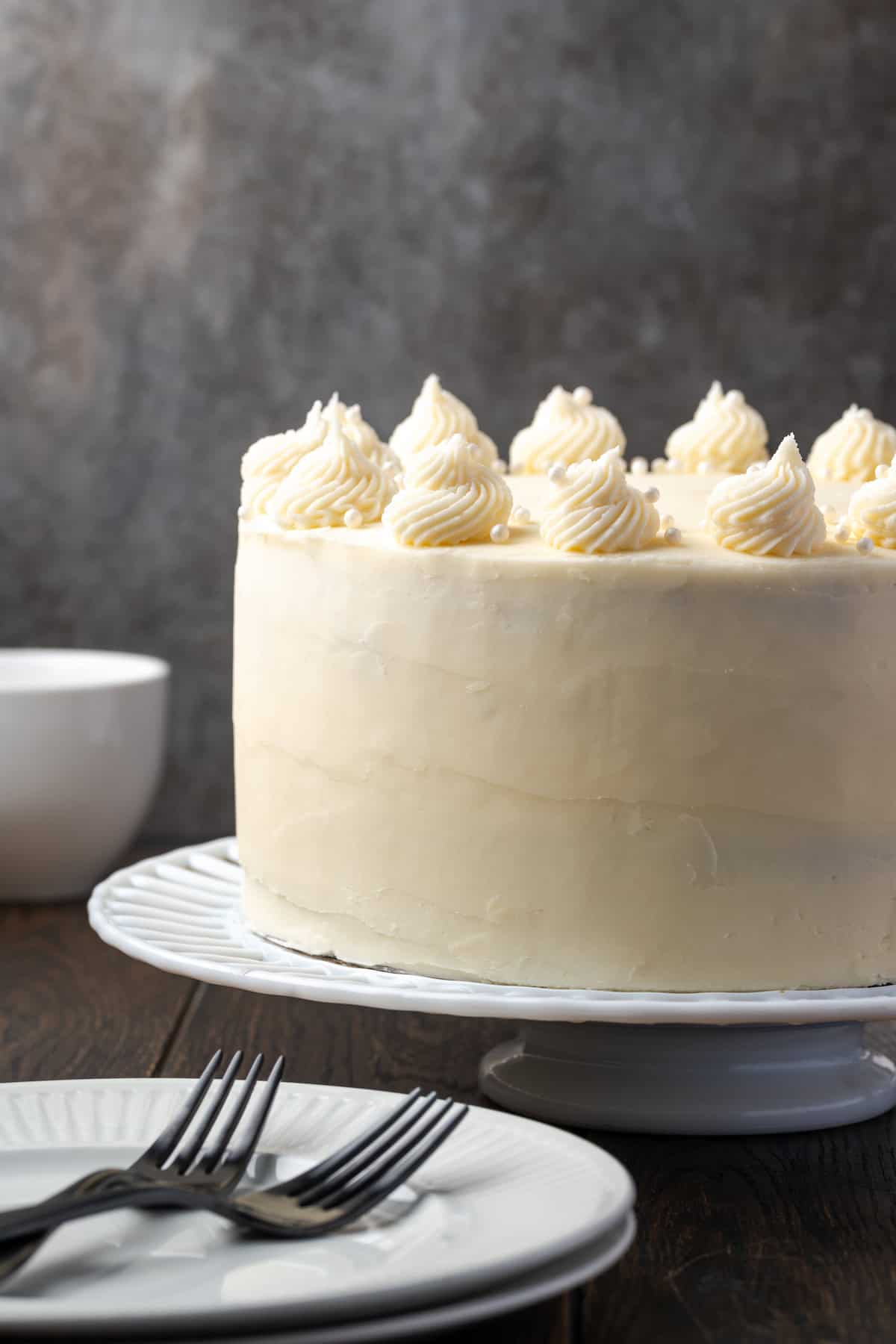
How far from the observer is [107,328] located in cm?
302

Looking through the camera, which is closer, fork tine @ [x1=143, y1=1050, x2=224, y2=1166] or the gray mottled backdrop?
fork tine @ [x1=143, y1=1050, x2=224, y2=1166]

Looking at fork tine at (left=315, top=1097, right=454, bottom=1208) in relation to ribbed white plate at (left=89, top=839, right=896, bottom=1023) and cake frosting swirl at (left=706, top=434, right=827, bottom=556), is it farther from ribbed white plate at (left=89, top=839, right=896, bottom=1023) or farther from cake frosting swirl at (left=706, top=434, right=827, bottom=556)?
cake frosting swirl at (left=706, top=434, right=827, bottom=556)

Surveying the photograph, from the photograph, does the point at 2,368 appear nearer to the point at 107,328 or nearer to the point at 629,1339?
the point at 107,328

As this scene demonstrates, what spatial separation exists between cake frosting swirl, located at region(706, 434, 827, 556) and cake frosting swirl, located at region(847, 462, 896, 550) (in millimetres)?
61

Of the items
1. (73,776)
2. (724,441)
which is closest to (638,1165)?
(724,441)

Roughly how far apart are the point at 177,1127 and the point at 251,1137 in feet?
0.14

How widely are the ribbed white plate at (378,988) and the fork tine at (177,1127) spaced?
0.20 meters

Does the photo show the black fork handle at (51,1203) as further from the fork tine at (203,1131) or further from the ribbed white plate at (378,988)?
the ribbed white plate at (378,988)

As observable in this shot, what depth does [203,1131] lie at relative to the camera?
3.33 feet

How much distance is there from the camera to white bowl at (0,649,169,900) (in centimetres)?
222

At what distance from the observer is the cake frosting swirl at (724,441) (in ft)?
5.97

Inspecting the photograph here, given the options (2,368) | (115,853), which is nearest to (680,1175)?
(115,853)

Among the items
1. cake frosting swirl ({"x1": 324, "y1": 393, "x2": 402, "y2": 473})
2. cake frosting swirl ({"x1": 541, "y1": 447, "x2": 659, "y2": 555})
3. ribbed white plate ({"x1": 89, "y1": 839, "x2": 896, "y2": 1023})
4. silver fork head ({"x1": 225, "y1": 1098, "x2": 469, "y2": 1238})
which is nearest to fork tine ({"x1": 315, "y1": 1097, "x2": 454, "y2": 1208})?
silver fork head ({"x1": 225, "y1": 1098, "x2": 469, "y2": 1238})

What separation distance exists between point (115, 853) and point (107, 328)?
1049 millimetres
